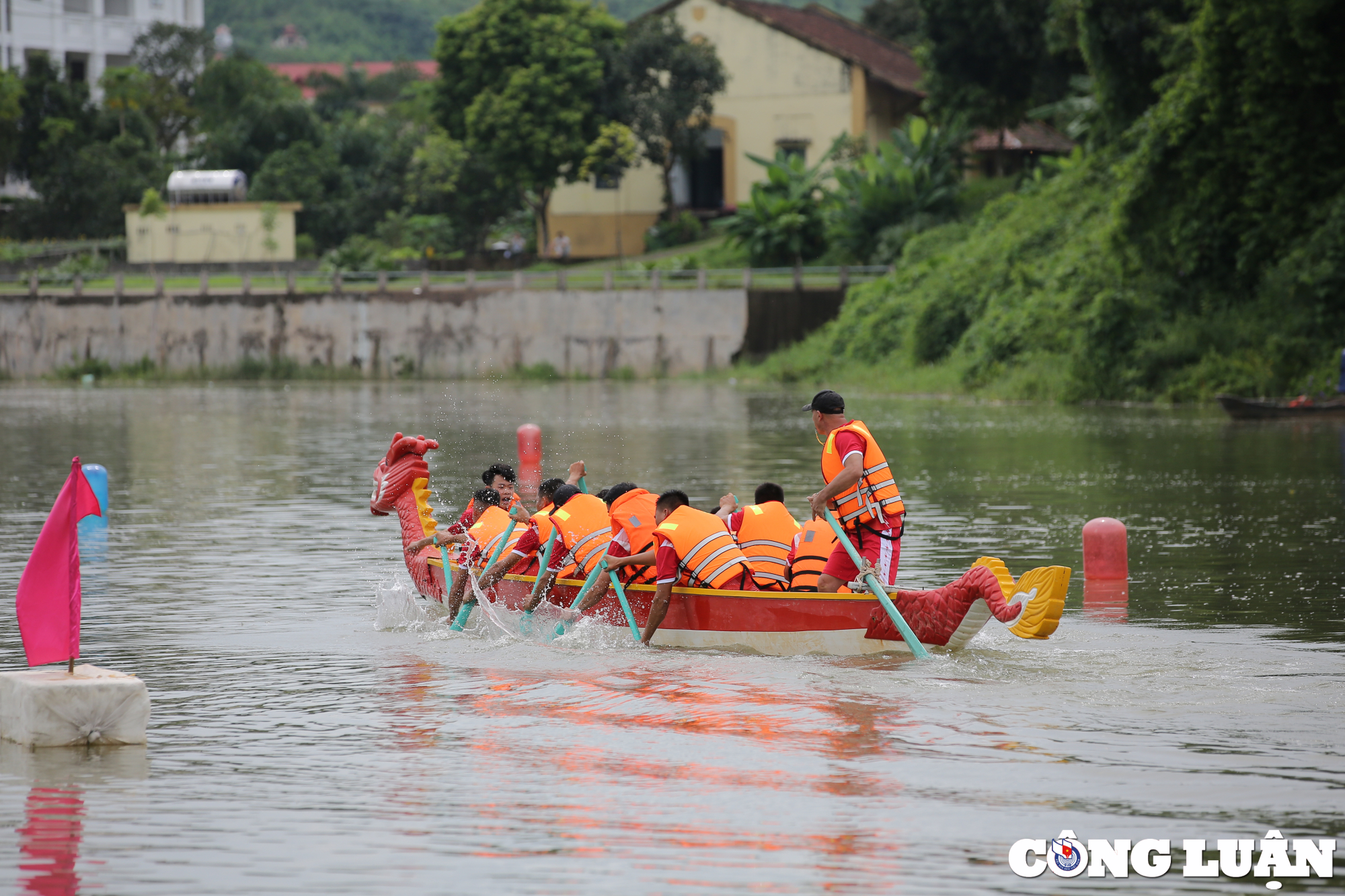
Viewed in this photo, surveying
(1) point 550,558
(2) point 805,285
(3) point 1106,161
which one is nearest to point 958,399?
(3) point 1106,161

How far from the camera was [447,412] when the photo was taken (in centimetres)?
4172

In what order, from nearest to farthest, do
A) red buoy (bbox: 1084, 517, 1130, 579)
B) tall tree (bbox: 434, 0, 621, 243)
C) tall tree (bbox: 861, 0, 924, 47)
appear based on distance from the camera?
red buoy (bbox: 1084, 517, 1130, 579)
tall tree (bbox: 434, 0, 621, 243)
tall tree (bbox: 861, 0, 924, 47)

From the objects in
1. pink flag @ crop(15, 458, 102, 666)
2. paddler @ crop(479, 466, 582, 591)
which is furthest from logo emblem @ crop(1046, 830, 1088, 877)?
paddler @ crop(479, 466, 582, 591)

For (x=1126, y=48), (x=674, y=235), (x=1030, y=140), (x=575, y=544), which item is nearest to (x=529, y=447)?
(x=575, y=544)

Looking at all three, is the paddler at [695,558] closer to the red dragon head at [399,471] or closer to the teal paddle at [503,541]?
the teal paddle at [503,541]

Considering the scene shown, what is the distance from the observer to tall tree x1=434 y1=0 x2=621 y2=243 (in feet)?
202

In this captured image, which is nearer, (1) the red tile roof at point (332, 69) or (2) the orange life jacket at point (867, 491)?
(2) the orange life jacket at point (867, 491)

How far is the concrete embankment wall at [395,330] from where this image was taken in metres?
53.1

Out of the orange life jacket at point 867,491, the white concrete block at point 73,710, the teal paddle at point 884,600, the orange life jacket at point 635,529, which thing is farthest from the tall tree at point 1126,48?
the white concrete block at point 73,710

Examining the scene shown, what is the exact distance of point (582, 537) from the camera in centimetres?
1405

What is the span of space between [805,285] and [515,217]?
24.8 metres

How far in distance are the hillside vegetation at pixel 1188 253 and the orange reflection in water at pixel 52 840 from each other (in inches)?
1172

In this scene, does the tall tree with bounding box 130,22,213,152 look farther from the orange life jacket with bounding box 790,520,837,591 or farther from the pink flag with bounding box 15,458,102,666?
the pink flag with bounding box 15,458,102,666

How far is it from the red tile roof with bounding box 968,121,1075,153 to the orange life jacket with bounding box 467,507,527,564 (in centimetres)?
5036
